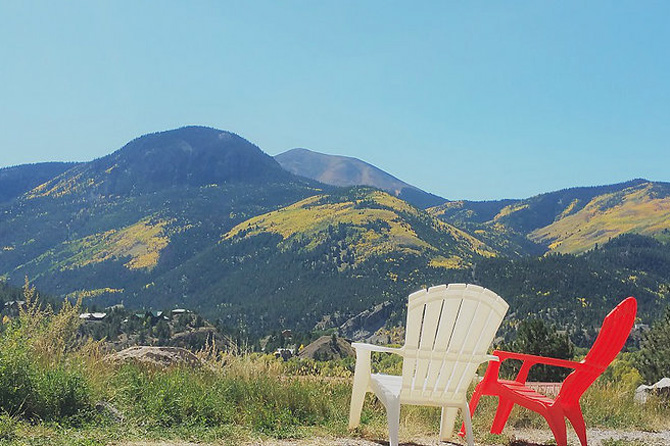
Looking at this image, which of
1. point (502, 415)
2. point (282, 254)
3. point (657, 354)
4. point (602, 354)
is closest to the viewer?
point (602, 354)

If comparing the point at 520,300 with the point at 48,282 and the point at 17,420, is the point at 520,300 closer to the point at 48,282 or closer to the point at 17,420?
the point at 17,420

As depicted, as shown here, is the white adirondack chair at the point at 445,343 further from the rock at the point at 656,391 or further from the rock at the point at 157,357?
the rock at the point at 656,391

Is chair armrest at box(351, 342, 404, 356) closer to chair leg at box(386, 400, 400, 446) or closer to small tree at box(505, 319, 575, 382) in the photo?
chair leg at box(386, 400, 400, 446)

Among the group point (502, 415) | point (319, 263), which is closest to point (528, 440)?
point (502, 415)

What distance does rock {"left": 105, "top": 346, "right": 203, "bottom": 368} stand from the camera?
7.30 m

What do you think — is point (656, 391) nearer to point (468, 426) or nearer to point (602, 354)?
point (602, 354)

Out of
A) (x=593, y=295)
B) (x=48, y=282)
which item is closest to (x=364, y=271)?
(x=593, y=295)

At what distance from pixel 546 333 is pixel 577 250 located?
17184 cm

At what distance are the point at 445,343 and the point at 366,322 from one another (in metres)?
66.5

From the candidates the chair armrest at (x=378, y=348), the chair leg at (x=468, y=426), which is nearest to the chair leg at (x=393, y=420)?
the chair armrest at (x=378, y=348)

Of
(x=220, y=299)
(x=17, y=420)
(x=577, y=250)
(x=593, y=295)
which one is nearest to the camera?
(x=17, y=420)

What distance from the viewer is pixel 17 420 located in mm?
4785

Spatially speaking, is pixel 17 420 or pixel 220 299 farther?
pixel 220 299

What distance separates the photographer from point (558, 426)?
194 inches
